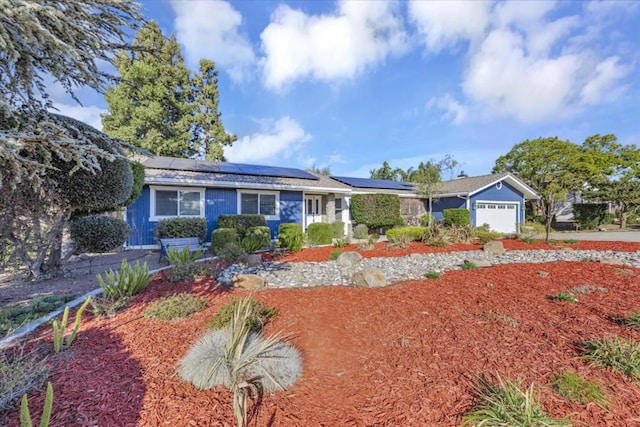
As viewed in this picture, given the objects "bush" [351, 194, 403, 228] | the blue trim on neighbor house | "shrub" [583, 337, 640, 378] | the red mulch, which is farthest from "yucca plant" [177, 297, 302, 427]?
"bush" [351, 194, 403, 228]

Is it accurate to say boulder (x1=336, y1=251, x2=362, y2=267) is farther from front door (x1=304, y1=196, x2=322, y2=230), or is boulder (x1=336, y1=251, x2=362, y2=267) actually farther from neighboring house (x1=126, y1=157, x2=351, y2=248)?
front door (x1=304, y1=196, x2=322, y2=230)

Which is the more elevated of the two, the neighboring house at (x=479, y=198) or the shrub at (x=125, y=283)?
the neighboring house at (x=479, y=198)


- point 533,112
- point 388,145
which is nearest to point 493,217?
point 533,112

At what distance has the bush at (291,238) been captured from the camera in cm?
1055

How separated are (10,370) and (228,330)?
70.7 inches

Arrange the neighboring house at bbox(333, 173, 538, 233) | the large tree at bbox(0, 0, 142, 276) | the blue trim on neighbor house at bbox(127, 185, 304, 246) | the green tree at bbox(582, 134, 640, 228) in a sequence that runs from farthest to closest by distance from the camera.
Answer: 1. the green tree at bbox(582, 134, 640, 228)
2. the neighboring house at bbox(333, 173, 538, 233)
3. the blue trim on neighbor house at bbox(127, 185, 304, 246)
4. the large tree at bbox(0, 0, 142, 276)

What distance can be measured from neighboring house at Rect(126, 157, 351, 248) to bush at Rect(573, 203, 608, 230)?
22051 mm

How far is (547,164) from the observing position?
85.0 feet

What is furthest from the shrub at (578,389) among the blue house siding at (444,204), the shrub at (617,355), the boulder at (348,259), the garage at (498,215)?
the garage at (498,215)

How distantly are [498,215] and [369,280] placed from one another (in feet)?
63.5

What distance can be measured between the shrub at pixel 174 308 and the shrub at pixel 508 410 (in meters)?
3.74

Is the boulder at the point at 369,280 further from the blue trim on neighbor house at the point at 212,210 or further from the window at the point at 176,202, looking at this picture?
the window at the point at 176,202

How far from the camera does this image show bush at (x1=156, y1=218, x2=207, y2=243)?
11.0 meters

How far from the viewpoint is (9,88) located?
331cm
